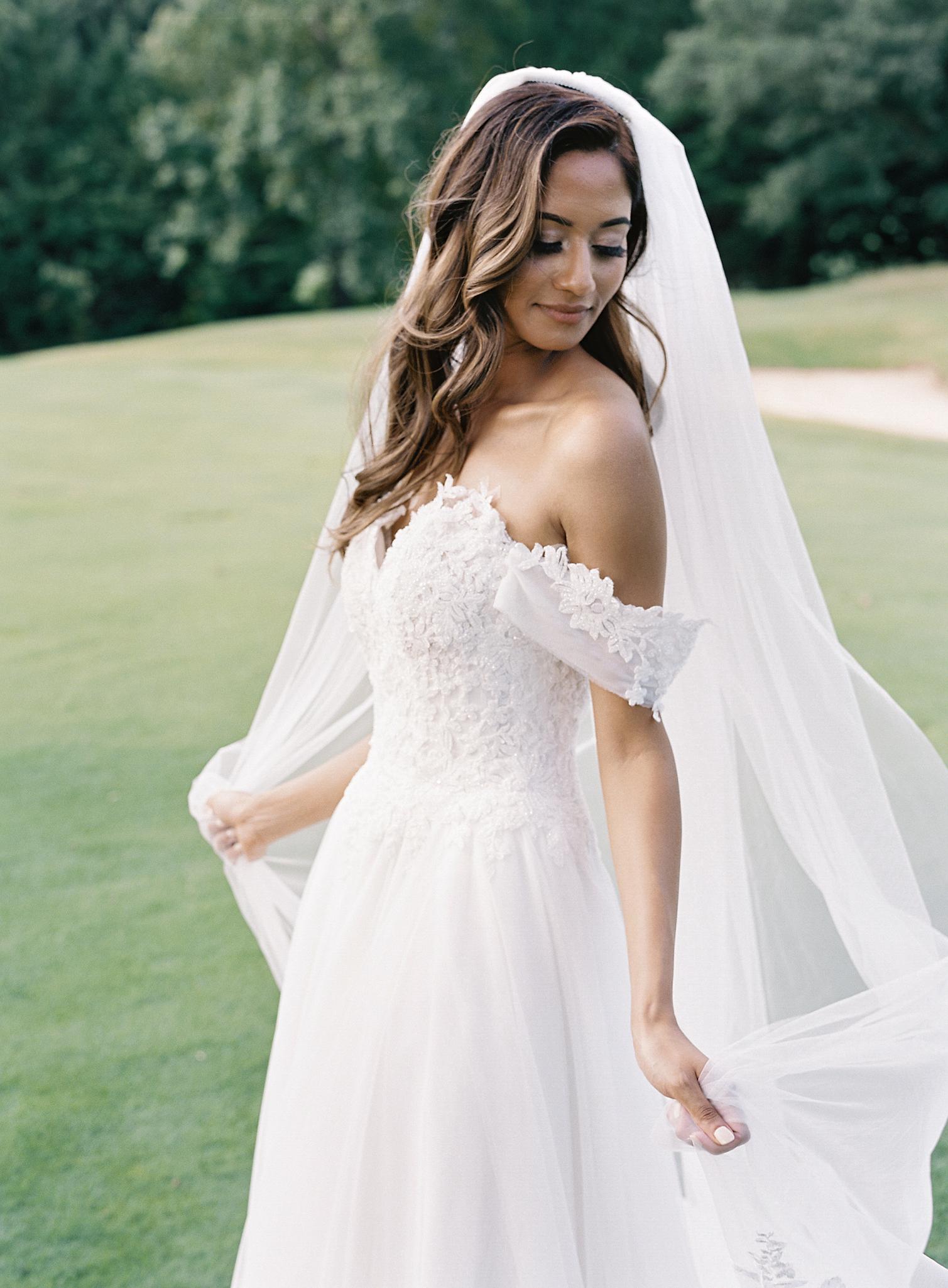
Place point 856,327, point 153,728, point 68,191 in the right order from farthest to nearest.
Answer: point 68,191 → point 856,327 → point 153,728

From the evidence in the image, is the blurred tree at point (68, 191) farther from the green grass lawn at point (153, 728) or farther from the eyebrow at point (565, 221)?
the eyebrow at point (565, 221)

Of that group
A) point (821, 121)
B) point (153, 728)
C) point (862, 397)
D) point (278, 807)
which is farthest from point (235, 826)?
point (821, 121)

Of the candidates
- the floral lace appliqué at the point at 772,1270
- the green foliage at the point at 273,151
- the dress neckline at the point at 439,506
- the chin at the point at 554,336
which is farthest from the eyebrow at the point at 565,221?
the green foliage at the point at 273,151

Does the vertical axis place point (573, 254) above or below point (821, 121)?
above

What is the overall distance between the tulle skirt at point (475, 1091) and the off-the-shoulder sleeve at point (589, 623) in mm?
213

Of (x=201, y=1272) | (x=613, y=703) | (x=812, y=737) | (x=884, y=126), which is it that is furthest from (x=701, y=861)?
(x=884, y=126)

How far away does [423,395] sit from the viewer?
1.87 metres

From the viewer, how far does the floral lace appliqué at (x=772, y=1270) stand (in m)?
1.68

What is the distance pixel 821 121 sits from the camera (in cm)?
2402

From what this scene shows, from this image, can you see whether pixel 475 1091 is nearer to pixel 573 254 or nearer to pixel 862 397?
pixel 573 254

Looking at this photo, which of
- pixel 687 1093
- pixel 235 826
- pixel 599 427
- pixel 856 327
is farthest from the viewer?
pixel 856 327

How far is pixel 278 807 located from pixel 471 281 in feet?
2.80

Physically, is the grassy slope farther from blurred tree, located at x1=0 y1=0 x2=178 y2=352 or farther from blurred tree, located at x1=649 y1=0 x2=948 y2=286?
blurred tree, located at x1=0 y1=0 x2=178 y2=352

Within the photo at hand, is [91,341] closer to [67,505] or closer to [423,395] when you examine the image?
[67,505]
